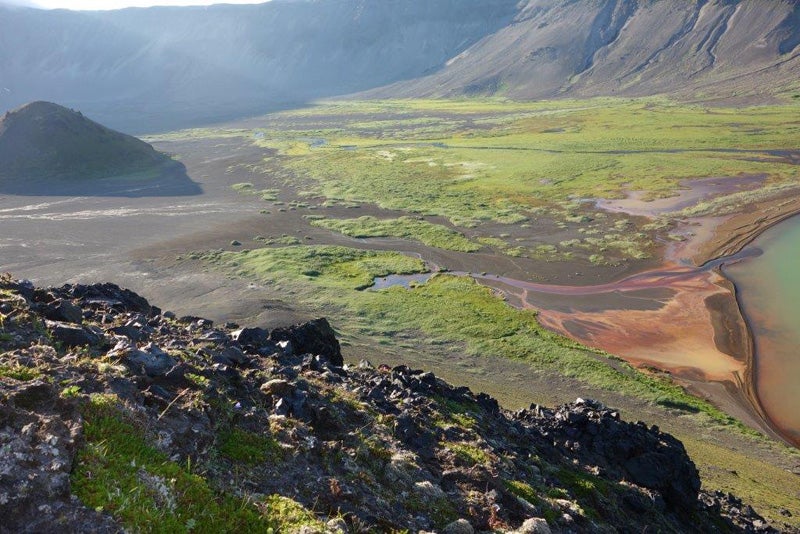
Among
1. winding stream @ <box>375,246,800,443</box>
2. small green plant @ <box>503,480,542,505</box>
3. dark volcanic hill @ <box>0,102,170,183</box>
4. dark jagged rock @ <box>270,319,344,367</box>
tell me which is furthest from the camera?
dark volcanic hill @ <box>0,102,170,183</box>

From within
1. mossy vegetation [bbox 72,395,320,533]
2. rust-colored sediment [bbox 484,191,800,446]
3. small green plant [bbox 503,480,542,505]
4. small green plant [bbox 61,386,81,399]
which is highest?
small green plant [bbox 61,386,81,399]

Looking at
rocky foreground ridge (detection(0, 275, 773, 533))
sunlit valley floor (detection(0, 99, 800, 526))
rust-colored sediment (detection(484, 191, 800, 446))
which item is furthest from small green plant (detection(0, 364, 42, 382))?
rust-colored sediment (detection(484, 191, 800, 446))

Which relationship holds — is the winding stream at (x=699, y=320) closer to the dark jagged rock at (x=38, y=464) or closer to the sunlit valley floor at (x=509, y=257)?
the sunlit valley floor at (x=509, y=257)

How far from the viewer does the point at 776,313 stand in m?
45.1

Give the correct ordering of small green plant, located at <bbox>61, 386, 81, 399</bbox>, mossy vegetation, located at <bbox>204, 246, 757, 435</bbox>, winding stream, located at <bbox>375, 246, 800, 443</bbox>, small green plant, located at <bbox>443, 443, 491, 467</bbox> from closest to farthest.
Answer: small green plant, located at <bbox>61, 386, 81, 399</bbox>, small green plant, located at <bbox>443, 443, 491, 467</bbox>, winding stream, located at <bbox>375, 246, 800, 443</bbox>, mossy vegetation, located at <bbox>204, 246, 757, 435</bbox>

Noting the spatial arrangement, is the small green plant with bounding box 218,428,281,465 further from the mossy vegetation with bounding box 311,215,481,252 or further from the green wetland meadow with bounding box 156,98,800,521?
the mossy vegetation with bounding box 311,215,481,252

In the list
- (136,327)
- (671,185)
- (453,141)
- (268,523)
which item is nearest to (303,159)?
(453,141)

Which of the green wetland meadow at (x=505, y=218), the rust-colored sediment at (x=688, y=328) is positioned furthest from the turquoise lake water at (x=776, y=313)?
the green wetland meadow at (x=505, y=218)

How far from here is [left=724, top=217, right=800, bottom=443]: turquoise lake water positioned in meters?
34.0

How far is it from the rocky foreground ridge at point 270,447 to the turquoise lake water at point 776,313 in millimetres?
15310

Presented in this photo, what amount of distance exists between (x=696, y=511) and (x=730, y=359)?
23.3m

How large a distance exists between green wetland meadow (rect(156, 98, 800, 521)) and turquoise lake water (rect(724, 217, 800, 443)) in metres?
4.60

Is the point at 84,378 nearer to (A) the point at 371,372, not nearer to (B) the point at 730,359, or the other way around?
(A) the point at 371,372

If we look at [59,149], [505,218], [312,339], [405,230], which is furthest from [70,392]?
[59,149]
